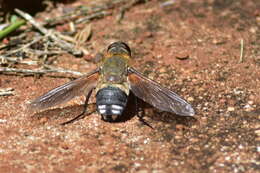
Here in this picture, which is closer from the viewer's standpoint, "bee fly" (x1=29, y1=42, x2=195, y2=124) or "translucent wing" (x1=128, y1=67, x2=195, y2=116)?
"translucent wing" (x1=128, y1=67, x2=195, y2=116)

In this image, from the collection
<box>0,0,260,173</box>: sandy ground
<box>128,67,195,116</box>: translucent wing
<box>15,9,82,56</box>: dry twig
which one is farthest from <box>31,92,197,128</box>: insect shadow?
<box>15,9,82,56</box>: dry twig

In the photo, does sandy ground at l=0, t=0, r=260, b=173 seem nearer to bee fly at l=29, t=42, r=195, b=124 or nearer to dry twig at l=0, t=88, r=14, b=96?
dry twig at l=0, t=88, r=14, b=96

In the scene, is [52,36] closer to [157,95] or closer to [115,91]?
[115,91]

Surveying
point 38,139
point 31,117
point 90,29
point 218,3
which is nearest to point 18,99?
point 31,117

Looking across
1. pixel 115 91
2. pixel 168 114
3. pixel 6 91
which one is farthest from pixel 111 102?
pixel 6 91

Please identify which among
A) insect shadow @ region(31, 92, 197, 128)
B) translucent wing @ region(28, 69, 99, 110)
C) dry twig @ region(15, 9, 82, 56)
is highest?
dry twig @ region(15, 9, 82, 56)

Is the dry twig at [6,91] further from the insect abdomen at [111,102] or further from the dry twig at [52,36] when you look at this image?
the insect abdomen at [111,102]

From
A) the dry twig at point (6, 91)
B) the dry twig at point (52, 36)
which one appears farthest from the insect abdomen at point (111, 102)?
the dry twig at point (52, 36)

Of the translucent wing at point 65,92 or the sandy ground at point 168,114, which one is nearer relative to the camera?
the sandy ground at point 168,114
